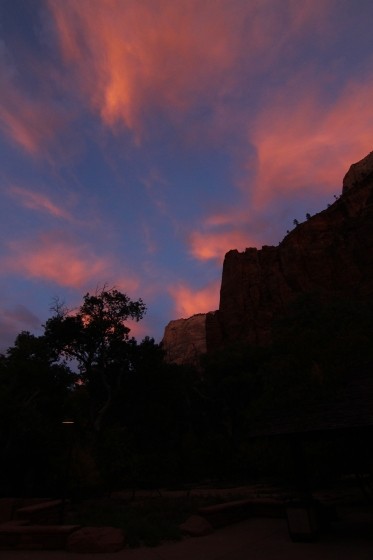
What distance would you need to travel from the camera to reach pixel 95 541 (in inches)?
340

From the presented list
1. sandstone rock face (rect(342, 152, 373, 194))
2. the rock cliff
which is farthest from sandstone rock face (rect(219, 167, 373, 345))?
sandstone rock face (rect(342, 152, 373, 194))

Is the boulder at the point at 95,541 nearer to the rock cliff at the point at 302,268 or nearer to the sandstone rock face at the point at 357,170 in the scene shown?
the rock cliff at the point at 302,268

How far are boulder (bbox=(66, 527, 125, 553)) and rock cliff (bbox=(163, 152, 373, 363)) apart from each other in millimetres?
46947

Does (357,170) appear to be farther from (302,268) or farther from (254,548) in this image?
(254,548)

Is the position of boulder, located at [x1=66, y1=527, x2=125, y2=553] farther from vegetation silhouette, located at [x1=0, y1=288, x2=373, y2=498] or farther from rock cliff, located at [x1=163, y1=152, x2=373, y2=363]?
rock cliff, located at [x1=163, y1=152, x2=373, y2=363]

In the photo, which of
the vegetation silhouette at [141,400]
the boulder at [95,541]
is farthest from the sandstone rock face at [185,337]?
the boulder at [95,541]

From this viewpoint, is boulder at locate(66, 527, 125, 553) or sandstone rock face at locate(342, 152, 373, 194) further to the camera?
sandstone rock face at locate(342, 152, 373, 194)

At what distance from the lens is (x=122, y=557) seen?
8.18 m

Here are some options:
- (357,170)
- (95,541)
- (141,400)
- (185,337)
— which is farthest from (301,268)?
(95,541)

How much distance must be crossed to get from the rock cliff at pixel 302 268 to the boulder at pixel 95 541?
154 ft

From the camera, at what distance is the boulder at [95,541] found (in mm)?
8555

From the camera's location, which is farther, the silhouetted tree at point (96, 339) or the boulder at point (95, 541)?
the silhouetted tree at point (96, 339)

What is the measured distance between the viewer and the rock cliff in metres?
60.4

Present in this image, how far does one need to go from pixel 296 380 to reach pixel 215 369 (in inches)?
1342
